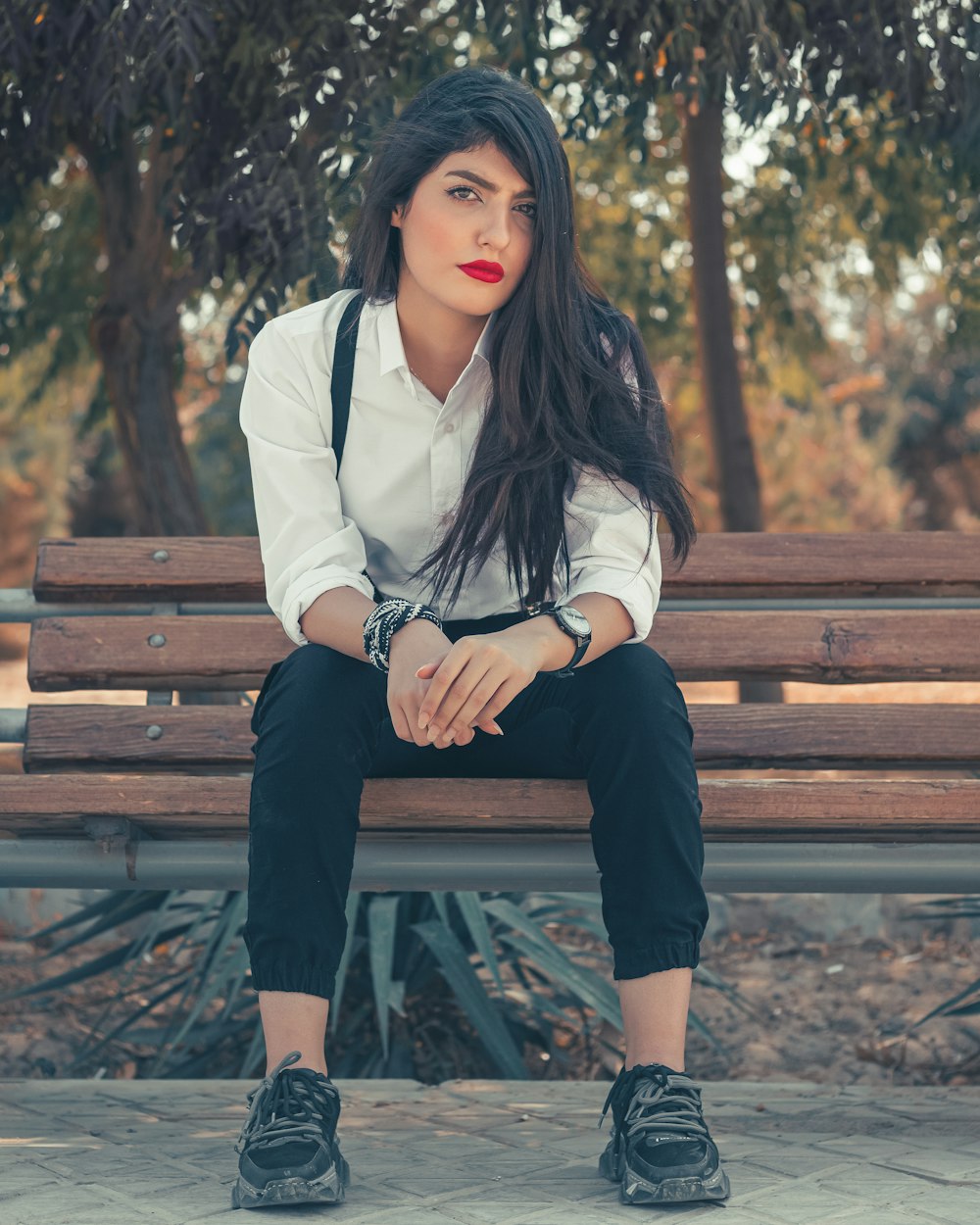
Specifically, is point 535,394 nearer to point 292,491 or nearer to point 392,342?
point 392,342

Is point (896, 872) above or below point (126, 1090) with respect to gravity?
above

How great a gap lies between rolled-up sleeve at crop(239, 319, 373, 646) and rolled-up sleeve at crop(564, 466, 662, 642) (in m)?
0.36

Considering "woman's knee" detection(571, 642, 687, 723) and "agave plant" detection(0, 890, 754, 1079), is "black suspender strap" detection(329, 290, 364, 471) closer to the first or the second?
"woman's knee" detection(571, 642, 687, 723)

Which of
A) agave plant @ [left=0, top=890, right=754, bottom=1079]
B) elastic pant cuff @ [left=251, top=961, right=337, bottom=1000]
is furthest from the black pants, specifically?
agave plant @ [left=0, top=890, right=754, bottom=1079]

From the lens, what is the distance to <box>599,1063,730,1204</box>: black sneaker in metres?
2.14

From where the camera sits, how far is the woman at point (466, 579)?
2.25 meters

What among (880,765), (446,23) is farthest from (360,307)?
(446,23)

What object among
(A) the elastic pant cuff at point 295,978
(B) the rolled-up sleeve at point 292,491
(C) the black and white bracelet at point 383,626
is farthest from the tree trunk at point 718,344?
(A) the elastic pant cuff at point 295,978

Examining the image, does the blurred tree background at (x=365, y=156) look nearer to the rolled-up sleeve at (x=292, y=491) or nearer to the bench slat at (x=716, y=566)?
the bench slat at (x=716, y=566)

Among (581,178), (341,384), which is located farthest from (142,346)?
(341,384)

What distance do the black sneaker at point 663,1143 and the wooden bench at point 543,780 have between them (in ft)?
1.36

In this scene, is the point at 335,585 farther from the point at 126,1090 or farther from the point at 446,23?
the point at 446,23

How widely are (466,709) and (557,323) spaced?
0.77m

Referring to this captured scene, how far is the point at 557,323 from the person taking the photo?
2.66 metres
